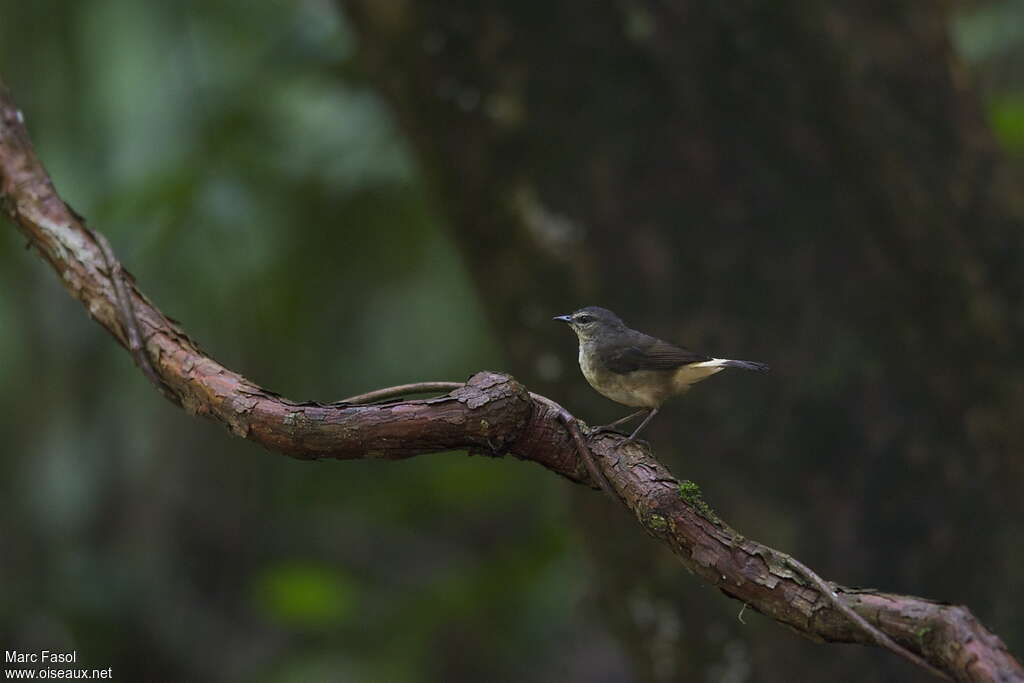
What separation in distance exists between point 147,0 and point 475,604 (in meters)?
4.77

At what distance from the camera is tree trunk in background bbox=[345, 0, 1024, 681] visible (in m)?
4.47

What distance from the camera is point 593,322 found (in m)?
2.22

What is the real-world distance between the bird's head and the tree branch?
287 mm

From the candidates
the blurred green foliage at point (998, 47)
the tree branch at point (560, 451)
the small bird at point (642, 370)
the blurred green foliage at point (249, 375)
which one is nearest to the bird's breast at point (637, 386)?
the small bird at point (642, 370)

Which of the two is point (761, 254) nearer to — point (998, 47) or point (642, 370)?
point (642, 370)

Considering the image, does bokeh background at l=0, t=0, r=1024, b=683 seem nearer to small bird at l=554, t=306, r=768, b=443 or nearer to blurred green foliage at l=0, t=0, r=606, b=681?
blurred green foliage at l=0, t=0, r=606, b=681

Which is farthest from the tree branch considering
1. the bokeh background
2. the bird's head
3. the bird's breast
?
the bokeh background

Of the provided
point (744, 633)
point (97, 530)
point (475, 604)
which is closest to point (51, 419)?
point (97, 530)

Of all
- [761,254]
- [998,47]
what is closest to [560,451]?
[761,254]

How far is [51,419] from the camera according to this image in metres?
8.62

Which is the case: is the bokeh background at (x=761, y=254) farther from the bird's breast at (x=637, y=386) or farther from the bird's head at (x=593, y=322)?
the bird's breast at (x=637, y=386)

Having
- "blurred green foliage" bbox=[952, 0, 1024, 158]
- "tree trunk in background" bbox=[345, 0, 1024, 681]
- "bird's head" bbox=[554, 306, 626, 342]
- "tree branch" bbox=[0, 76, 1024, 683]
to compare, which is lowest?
"tree branch" bbox=[0, 76, 1024, 683]

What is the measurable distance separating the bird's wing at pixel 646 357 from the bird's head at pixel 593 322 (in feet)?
0.30

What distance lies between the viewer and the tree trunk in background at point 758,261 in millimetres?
4473
